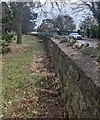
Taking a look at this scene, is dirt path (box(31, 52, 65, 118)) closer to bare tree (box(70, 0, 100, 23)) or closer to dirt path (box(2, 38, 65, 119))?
dirt path (box(2, 38, 65, 119))

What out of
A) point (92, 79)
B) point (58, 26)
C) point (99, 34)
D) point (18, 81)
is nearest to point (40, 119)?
point (92, 79)


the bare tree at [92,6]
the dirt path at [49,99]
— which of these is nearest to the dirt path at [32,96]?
the dirt path at [49,99]

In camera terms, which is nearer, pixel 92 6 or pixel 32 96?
pixel 32 96

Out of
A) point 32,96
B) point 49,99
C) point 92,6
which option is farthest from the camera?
point 92,6

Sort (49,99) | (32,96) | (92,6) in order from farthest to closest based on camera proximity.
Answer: (92,6) → (32,96) → (49,99)

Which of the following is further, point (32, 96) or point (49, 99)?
point (32, 96)

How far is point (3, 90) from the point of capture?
8961mm

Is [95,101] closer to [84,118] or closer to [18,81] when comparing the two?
[84,118]

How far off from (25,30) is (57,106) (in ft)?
218

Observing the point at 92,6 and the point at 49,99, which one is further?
the point at 92,6

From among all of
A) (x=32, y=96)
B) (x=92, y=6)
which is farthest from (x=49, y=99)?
(x=92, y=6)

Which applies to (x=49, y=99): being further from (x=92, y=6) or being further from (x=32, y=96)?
(x=92, y=6)

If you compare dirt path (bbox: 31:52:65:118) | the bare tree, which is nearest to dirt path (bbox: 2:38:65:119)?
dirt path (bbox: 31:52:65:118)

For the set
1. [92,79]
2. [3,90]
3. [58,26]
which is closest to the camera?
[92,79]
